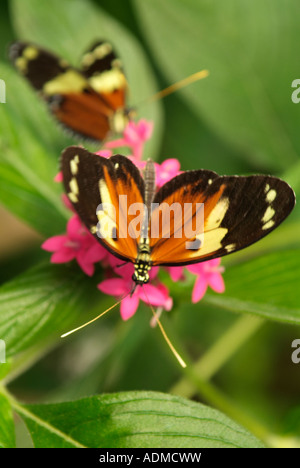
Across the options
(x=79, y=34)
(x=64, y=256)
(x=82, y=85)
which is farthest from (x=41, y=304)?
(x=79, y=34)

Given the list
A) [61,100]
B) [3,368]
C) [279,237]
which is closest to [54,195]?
[61,100]

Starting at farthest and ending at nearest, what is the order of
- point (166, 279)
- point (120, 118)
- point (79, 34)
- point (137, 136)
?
point (79, 34) → point (120, 118) → point (137, 136) → point (166, 279)

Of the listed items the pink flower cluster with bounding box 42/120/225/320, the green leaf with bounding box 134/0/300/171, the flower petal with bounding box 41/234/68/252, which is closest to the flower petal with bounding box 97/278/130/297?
the pink flower cluster with bounding box 42/120/225/320

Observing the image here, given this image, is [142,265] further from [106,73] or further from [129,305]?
[106,73]

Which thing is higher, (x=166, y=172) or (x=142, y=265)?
(x=166, y=172)

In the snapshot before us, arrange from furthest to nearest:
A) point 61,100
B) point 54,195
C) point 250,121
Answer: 1. point 250,121
2. point 61,100
3. point 54,195

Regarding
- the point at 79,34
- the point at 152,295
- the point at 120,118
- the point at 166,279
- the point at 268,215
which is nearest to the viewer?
the point at 268,215

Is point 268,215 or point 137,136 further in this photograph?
point 137,136

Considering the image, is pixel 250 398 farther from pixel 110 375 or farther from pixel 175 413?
pixel 175 413
